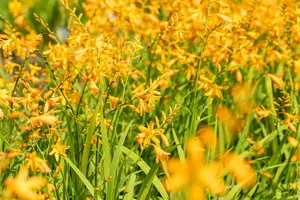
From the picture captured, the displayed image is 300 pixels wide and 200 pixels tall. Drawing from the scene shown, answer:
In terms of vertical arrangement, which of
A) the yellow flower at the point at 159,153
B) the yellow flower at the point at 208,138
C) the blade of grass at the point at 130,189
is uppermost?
the yellow flower at the point at 159,153

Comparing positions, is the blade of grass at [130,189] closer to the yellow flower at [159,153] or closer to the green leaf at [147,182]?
the green leaf at [147,182]

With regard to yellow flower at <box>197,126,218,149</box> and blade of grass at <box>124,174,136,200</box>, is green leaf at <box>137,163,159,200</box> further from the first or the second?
yellow flower at <box>197,126,218,149</box>

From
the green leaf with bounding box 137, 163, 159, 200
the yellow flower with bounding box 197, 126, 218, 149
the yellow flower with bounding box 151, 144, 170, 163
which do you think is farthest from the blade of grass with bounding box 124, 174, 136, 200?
the yellow flower with bounding box 197, 126, 218, 149

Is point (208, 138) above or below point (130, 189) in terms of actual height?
above

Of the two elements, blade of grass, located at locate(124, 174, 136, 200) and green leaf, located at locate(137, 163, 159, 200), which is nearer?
green leaf, located at locate(137, 163, 159, 200)

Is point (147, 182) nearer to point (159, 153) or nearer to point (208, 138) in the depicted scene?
point (159, 153)

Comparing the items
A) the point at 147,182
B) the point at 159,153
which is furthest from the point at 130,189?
the point at 159,153

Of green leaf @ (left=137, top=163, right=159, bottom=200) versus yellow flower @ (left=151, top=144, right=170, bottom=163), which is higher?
yellow flower @ (left=151, top=144, right=170, bottom=163)

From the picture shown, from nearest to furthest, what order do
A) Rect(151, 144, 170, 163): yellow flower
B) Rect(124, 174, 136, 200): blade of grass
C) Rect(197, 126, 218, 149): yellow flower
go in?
Rect(151, 144, 170, 163): yellow flower → Rect(124, 174, 136, 200): blade of grass → Rect(197, 126, 218, 149): yellow flower

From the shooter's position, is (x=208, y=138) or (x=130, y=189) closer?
(x=130, y=189)

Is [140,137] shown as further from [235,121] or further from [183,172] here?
[235,121]

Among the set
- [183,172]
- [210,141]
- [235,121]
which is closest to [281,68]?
[235,121]

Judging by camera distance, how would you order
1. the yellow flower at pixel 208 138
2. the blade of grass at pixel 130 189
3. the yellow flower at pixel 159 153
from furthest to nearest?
1. the yellow flower at pixel 208 138
2. the blade of grass at pixel 130 189
3. the yellow flower at pixel 159 153

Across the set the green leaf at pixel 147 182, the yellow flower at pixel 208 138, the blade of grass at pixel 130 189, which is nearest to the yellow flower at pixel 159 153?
the green leaf at pixel 147 182
